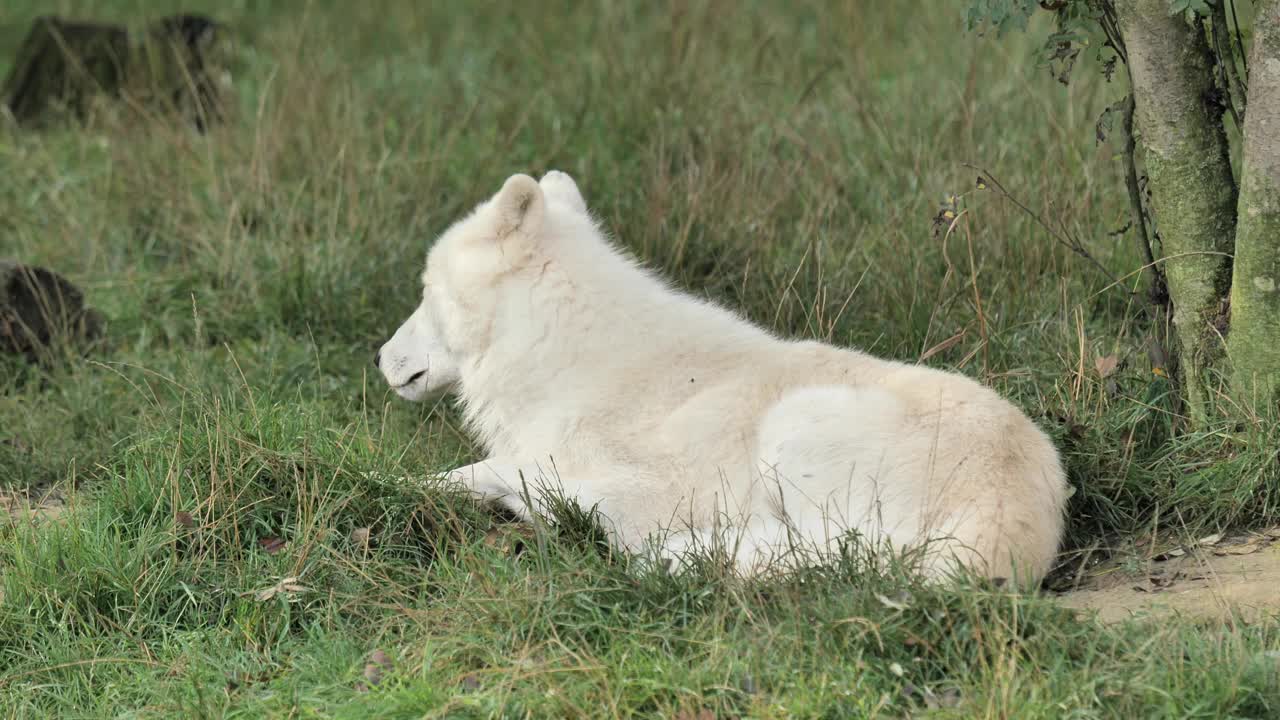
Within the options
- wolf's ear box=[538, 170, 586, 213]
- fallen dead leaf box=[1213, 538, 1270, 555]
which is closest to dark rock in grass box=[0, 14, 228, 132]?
wolf's ear box=[538, 170, 586, 213]

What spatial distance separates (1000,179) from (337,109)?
Result: 365 cm

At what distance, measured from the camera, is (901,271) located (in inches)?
219

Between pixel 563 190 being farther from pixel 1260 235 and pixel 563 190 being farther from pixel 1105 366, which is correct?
pixel 1260 235

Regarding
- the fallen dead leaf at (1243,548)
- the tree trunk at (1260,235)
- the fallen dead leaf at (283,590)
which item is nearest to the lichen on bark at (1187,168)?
the tree trunk at (1260,235)

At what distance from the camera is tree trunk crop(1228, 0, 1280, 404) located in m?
3.84

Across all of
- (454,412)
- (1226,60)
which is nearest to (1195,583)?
(1226,60)

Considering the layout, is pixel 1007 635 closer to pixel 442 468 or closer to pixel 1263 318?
pixel 1263 318

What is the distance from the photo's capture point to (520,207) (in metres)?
4.23

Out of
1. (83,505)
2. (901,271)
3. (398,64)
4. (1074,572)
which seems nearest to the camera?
(1074,572)

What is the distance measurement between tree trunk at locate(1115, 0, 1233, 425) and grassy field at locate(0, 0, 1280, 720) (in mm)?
260

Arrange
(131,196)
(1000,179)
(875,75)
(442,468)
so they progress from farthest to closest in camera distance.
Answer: (875,75) → (131,196) → (1000,179) → (442,468)

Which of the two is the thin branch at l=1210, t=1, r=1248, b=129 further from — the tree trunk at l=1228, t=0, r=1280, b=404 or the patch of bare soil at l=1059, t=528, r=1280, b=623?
the patch of bare soil at l=1059, t=528, r=1280, b=623

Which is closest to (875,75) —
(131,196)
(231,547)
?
(131,196)

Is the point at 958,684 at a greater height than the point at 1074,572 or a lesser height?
greater
